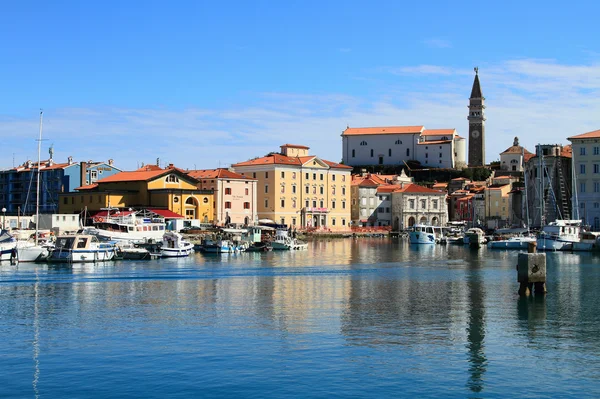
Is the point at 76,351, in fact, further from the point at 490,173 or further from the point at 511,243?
the point at 490,173

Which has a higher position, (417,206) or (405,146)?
(405,146)

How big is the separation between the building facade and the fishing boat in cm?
4469

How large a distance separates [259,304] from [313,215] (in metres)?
80.0

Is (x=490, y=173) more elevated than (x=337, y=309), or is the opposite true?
(x=490, y=173)

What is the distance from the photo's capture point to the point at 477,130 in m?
161

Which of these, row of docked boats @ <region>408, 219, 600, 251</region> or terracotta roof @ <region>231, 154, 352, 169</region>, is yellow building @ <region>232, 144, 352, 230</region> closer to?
terracotta roof @ <region>231, 154, 352, 169</region>

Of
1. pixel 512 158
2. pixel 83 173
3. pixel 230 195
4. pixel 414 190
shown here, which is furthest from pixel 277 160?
pixel 512 158

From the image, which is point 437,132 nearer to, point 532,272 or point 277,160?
point 277,160

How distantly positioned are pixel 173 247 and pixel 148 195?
93.3ft

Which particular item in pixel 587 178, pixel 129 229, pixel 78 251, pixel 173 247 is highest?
pixel 587 178

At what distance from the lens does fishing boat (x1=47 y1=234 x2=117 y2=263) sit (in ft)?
182

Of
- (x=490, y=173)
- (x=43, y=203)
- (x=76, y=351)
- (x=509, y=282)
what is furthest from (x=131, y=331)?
(x=490, y=173)

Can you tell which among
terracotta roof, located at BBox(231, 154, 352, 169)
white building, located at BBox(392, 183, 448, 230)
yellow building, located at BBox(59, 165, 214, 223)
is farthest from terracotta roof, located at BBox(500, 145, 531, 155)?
yellow building, located at BBox(59, 165, 214, 223)

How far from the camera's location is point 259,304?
33.2m
